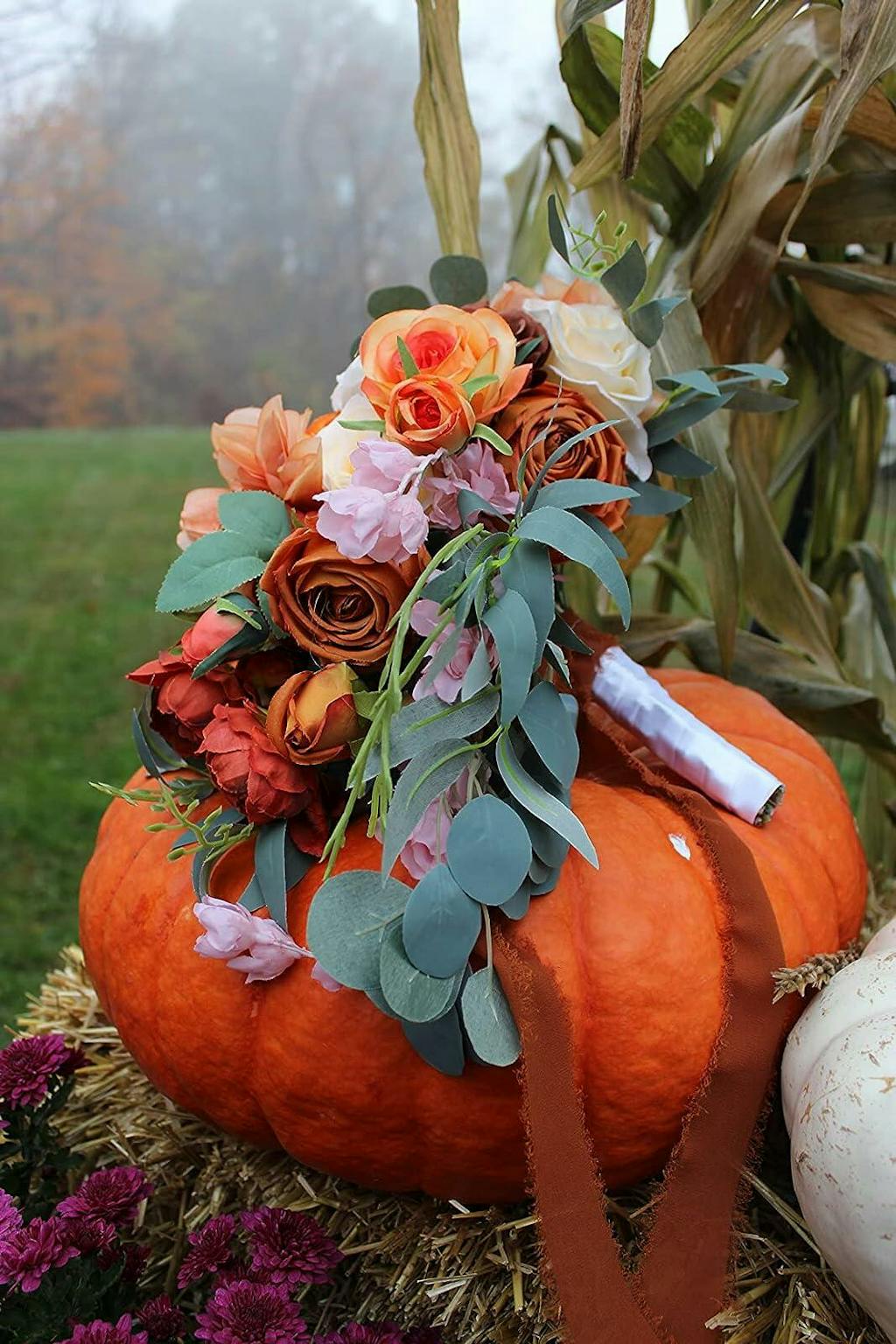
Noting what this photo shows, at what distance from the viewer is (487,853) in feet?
2.63

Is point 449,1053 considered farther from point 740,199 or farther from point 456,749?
point 740,199

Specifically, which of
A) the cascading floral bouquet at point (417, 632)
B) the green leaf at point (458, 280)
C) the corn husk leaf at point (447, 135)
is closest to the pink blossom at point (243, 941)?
the cascading floral bouquet at point (417, 632)

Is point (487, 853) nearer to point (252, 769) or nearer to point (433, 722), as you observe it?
point (433, 722)

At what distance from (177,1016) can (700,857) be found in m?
0.45

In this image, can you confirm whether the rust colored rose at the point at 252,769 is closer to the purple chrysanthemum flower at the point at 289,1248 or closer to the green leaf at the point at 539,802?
the green leaf at the point at 539,802

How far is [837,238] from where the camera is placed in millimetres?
1292

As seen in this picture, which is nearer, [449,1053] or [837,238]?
[449,1053]

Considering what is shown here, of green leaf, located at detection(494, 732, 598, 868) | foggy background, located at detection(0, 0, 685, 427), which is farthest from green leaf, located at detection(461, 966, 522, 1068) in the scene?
Answer: foggy background, located at detection(0, 0, 685, 427)

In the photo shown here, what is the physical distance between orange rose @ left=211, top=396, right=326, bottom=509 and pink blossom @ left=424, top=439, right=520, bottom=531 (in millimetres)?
106

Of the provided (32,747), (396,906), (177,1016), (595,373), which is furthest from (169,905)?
(32,747)

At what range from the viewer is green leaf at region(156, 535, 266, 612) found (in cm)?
89

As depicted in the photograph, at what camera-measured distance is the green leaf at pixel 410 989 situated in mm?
799

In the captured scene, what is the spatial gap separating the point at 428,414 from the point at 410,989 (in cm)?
43

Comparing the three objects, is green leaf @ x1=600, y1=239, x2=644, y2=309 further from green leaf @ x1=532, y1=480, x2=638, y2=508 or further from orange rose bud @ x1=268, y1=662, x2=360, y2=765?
orange rose bud @ x1=268, y1=662, x2=360, y2=765
